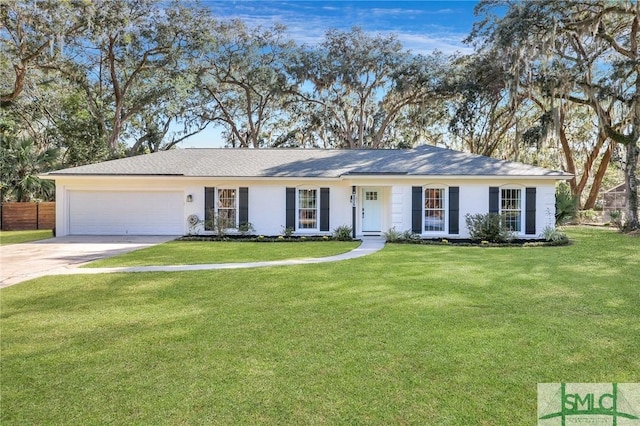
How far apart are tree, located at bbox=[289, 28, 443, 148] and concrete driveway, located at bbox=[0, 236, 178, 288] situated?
1584 centimetres

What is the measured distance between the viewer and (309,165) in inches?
630

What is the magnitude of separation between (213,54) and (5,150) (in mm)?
12600

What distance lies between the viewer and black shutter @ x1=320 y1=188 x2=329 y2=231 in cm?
1477

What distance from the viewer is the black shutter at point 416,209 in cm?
1394

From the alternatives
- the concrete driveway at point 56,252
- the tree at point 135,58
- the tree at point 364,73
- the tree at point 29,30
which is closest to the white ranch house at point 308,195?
the concrete driveway at point 56,252

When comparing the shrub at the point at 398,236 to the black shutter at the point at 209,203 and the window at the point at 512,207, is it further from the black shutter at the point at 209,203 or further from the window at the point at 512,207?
the black shutter at the point at 209,203

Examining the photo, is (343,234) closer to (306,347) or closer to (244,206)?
(244,206)

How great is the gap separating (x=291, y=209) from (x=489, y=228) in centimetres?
722

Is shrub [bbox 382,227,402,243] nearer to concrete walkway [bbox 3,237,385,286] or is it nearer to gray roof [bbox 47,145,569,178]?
gray roof [bbox 47,145,569,178]

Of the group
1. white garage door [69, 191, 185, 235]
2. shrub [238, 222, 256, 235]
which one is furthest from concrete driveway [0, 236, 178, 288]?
shrub [238, 222, 256, 235]

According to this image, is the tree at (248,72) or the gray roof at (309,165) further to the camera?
the tree at (248,72)

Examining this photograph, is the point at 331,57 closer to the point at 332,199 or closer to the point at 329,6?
the point at 329,6

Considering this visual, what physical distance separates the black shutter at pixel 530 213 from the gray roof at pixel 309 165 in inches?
29.2

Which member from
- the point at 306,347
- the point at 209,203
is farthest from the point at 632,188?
the point at 306,347
